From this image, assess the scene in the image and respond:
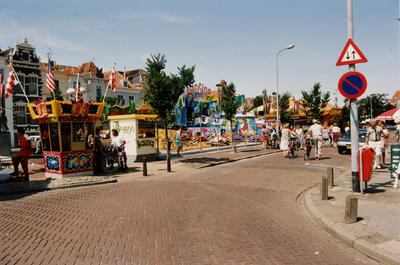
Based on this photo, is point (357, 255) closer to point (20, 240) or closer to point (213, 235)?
point (213, 235)

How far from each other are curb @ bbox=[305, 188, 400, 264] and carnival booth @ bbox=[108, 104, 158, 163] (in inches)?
414

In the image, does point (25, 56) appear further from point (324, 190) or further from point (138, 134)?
point (324, 190)

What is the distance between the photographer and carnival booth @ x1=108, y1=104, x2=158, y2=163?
48.9ft

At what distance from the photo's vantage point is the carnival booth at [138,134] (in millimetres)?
14914

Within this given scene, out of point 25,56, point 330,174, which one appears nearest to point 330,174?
point 330,174

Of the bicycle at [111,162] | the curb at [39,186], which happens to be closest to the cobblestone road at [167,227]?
the curb at [39,186]

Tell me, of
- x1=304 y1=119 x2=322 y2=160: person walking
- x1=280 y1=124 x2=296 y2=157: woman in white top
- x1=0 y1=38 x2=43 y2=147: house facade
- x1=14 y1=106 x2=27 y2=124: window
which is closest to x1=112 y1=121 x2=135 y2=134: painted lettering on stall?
x1=280 y1=124 x2=296 y2=157: woman in white top

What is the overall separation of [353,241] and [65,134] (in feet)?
31.6

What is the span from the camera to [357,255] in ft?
13.4

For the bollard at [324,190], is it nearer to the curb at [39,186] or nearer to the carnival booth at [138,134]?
the curb at [39,186]

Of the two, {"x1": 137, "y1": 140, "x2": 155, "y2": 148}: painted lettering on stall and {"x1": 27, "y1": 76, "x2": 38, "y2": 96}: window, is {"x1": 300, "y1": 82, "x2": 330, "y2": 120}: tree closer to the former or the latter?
{"x1": 137, "y1": 140, "x2": 155, "y2": 148}: painted lettering on stall

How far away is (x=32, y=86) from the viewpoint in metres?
36.0

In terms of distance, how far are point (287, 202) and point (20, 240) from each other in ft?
17.9

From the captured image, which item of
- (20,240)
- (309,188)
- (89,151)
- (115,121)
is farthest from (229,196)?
(115,121)
